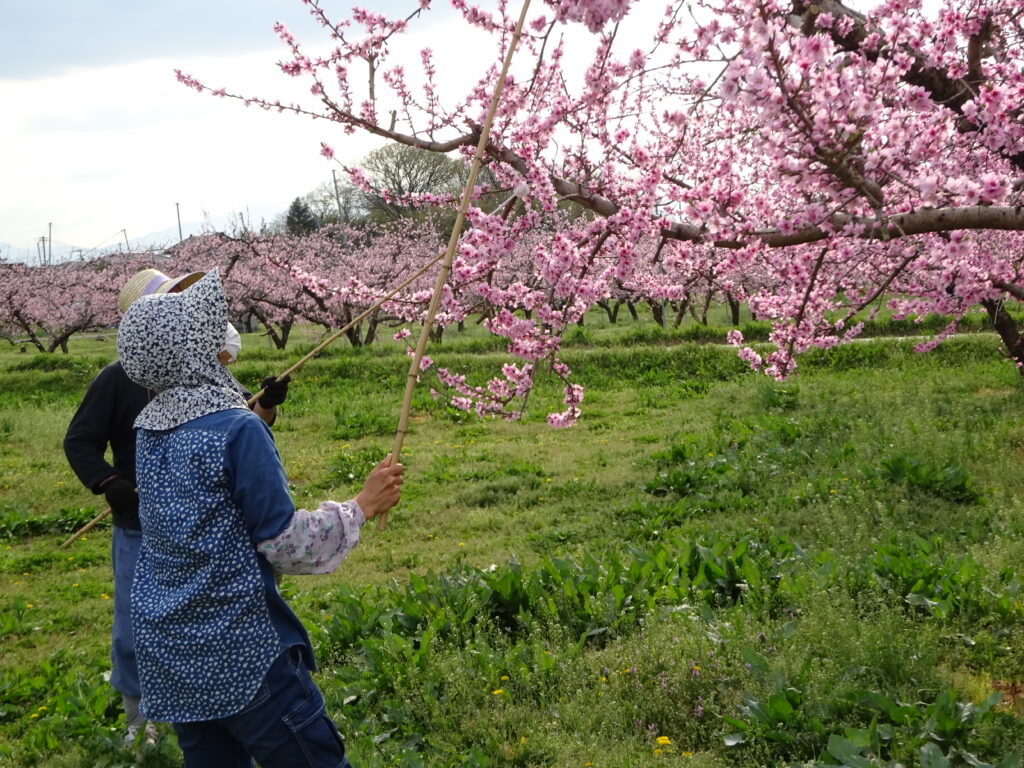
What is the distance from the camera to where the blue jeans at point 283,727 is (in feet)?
7.02

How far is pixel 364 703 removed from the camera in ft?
12.5

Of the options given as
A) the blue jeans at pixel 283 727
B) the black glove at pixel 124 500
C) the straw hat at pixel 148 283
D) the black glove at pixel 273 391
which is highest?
the straw hat at pixel 148 283

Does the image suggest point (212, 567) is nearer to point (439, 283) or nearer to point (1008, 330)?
point (439, 283)

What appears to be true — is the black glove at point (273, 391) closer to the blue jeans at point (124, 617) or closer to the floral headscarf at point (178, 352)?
the blue jeans at point (124, 617)

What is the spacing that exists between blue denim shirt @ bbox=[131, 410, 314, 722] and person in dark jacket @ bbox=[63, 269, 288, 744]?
5.18 feet

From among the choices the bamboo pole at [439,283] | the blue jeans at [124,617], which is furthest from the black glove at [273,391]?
the bamboo pole at [439,283]

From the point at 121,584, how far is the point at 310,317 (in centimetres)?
1914

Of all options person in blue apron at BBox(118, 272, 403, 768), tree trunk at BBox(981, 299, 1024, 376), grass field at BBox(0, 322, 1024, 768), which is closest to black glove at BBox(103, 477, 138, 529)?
grass field at BBox(0, 322, 1024, 768)

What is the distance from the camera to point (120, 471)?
378 cm

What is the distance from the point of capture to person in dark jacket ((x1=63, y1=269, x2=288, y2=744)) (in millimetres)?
3629

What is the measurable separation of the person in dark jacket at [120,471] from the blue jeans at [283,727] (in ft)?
5.29

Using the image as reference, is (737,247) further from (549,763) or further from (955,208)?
(549,763)

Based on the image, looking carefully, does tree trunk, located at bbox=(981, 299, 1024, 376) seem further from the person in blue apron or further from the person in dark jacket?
the person in blue apron

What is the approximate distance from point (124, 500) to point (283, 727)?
186 cm
